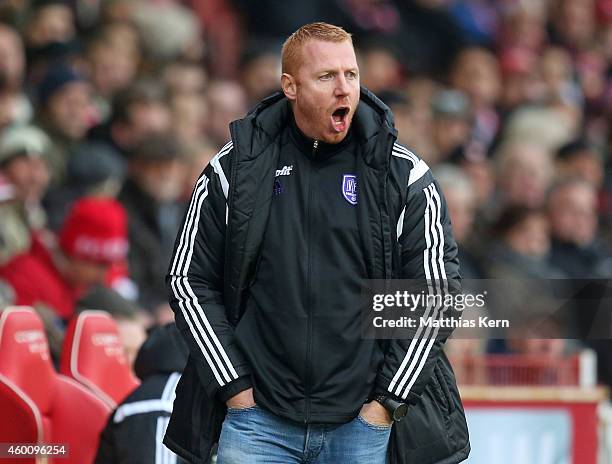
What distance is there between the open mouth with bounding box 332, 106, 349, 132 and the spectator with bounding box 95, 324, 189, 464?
4.40 ft

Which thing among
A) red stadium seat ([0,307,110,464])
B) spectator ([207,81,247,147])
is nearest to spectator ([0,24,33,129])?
spectator ([207,81,247,147])

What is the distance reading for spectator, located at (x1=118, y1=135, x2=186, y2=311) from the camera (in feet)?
28.5

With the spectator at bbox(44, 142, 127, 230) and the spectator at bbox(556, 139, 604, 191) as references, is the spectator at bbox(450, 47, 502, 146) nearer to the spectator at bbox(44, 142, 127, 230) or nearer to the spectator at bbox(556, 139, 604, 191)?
the spectator at bbox(556, 139, 604, 191)

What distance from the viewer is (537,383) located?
698 centimetres

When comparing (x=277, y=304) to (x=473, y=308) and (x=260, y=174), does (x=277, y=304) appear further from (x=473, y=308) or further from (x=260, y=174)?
(x=473, y=308)

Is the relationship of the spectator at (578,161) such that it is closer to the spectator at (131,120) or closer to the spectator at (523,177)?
the spectator at (523,177)

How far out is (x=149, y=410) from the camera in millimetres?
5215

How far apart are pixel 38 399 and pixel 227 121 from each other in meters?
Result: 5.63

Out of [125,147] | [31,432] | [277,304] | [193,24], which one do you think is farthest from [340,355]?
[193,24]

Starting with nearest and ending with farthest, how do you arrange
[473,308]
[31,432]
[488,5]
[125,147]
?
[473,308] → [31,432] → [125,147] → [488,5]

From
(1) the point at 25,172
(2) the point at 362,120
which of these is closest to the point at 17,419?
(2) the point at 362,120

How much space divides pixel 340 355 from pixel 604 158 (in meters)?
9.39

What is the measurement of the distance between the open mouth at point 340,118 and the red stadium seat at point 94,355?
2008 millimetres

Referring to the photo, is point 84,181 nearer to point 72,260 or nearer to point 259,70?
point 72,260
